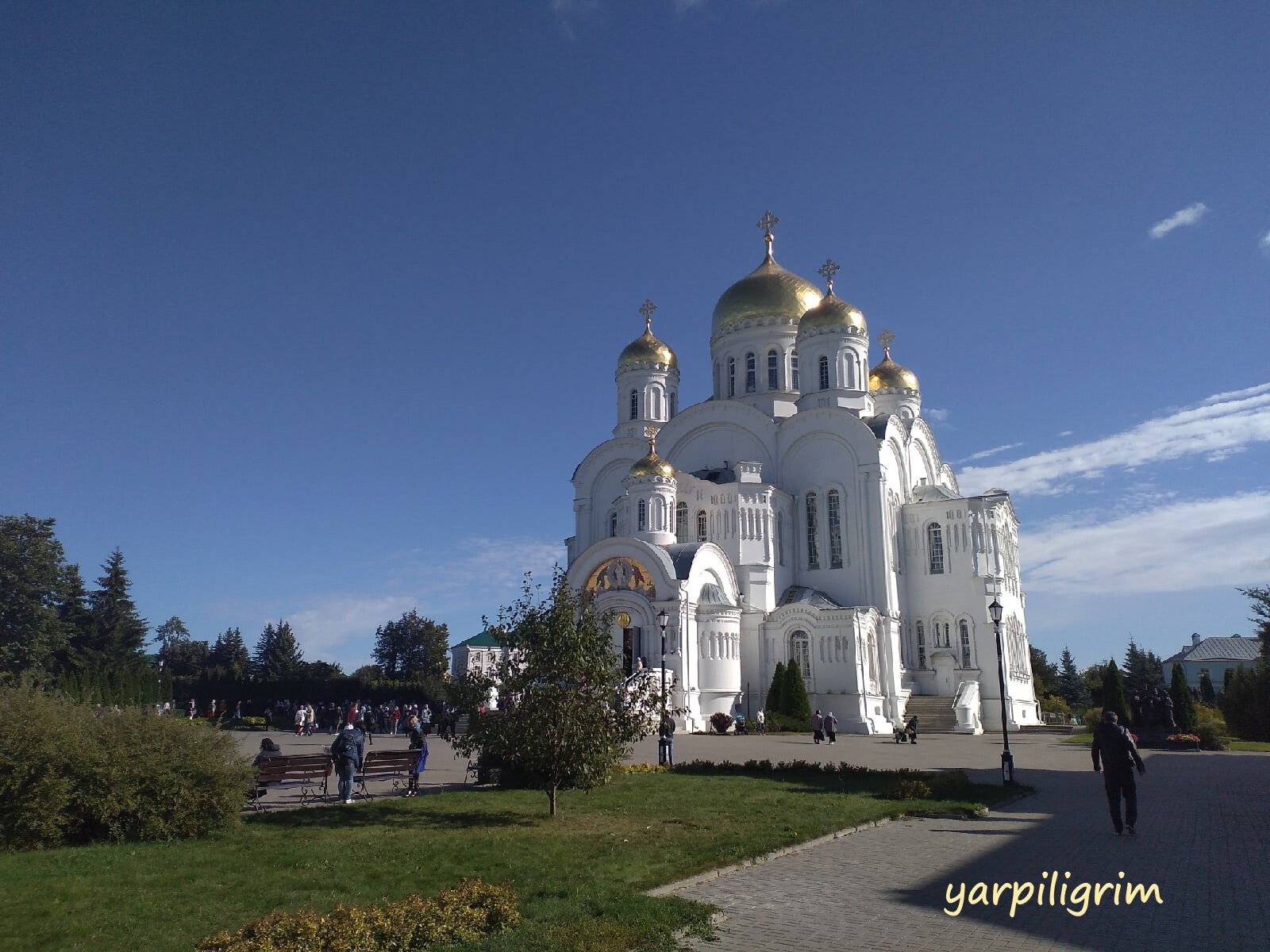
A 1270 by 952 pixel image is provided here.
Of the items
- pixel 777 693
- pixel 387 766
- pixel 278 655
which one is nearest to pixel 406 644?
pixel 278 655

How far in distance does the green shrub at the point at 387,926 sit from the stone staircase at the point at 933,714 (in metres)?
28.4

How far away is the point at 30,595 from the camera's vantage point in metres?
46.0

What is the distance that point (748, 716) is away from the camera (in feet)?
104

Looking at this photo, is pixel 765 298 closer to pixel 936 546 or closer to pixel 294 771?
pixel 936 546

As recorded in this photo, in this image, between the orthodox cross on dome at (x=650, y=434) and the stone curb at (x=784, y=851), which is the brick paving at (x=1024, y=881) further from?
the orthodox cross on dome at (x=650, y=434)

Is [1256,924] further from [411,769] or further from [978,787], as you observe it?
[411,769]

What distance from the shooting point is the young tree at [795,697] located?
30672 mm

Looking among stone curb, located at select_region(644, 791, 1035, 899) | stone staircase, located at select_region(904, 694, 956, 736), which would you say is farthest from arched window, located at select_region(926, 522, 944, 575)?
stone curb, located at select_region(644, 791, 1035, 899)

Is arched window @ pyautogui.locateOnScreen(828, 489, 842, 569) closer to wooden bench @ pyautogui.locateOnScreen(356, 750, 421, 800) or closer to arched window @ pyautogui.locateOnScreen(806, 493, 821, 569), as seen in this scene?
arched window @ pyautogui.locateOnScreen(806, 493, 821, 569)

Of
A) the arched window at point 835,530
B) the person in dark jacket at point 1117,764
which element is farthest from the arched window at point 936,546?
the person in dark jacket at point 1117,764

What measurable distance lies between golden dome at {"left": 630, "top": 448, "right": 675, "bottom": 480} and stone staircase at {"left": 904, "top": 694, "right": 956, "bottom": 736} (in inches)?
463

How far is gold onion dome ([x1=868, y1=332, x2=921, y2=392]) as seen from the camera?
4422 centimetres

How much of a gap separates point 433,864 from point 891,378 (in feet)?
128

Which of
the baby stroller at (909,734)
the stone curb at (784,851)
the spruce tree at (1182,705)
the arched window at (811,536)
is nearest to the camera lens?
the stone curb at (784,851)
